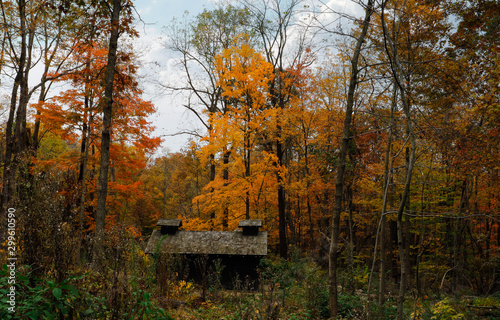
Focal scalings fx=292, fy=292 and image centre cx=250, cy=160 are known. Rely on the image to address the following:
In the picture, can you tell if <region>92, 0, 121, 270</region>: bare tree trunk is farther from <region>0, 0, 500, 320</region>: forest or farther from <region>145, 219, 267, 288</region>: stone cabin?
<region>145, 219, 267, 288</region>: stone cabin

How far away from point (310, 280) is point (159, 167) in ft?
90.3

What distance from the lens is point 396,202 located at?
588 inches

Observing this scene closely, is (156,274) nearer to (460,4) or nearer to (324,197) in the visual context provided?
(460,4)

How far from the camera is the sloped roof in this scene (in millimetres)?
10523

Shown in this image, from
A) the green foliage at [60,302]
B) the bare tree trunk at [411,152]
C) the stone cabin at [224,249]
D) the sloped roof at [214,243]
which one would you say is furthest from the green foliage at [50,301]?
the stone cabin at [224,249]

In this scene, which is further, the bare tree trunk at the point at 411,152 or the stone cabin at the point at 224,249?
the stone cabin at the point at 224,249

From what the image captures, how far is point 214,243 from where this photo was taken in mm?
10961

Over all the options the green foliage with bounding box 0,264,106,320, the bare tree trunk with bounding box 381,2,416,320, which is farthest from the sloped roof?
the green foliage with bounding box 0,264,106,320

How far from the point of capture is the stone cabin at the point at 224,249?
10516mm

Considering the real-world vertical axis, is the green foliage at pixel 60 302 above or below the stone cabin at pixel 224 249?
above

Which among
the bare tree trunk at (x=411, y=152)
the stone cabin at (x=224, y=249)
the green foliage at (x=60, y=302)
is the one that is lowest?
the stone cabin at (x=224, y=249)

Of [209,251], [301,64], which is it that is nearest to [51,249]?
[209,251]

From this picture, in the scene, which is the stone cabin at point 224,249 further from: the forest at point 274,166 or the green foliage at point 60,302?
the green foliage at point 60,302

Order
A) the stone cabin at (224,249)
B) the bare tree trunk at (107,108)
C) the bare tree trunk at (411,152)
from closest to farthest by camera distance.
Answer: the bare tree trunk at (411,152), the bare tree trunk at (107,108), the stone cabin at (224,249)
